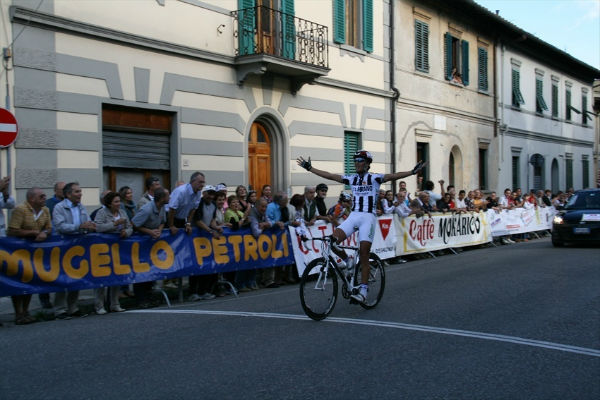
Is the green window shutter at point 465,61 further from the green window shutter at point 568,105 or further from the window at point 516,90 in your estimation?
the green window shutter at point 568,105

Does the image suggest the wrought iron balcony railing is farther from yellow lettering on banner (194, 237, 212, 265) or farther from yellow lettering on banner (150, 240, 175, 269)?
yellow lettering on banner (150, 240, 175, 269)

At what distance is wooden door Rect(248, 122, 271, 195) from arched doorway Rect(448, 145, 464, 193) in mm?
11999

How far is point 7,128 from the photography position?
1062 cm

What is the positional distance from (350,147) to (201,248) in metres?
11.0

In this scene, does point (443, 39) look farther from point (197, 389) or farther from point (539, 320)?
point (197, 389)

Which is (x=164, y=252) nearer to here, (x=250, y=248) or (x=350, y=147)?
(x=250, y=248)

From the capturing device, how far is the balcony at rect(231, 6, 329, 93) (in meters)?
16.1

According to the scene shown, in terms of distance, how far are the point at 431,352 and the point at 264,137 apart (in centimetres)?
1212

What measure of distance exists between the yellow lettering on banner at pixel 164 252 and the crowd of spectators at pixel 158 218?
0.21 m

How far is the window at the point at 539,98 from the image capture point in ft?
116

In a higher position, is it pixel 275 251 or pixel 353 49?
pixel 353 49

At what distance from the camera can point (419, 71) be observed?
80.4 ft

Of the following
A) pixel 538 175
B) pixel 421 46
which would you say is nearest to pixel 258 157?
pixel 421 46

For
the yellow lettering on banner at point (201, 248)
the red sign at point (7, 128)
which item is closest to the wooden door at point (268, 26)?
the yellow lettering on banner at point (201, 248)
